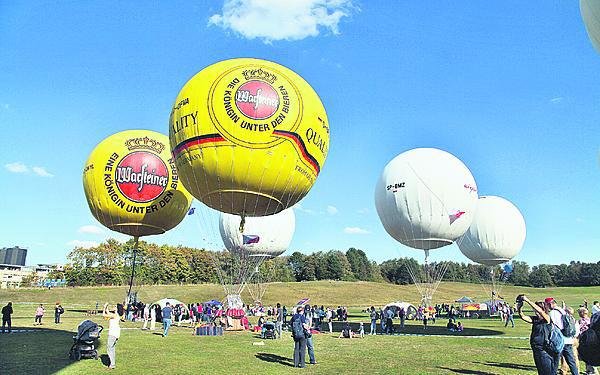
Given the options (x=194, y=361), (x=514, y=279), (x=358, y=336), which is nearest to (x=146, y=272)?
(x=358, y=336)

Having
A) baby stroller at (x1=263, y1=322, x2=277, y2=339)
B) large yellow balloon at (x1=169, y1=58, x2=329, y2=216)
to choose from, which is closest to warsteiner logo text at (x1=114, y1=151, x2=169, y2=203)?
large yellow balloon at (x1=169, y1=58, x2=329, y2=216)

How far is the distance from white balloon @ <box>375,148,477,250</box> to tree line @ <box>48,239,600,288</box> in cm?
3804

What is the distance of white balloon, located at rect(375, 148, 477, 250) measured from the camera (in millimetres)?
27547

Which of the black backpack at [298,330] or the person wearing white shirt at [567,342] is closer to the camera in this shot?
the person wearing white shirt at [567,342]

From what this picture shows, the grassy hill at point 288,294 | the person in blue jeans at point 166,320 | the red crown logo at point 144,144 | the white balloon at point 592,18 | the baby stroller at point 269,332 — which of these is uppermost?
the red crown logo at point 144,144

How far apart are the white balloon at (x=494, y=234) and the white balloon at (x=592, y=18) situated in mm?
34690

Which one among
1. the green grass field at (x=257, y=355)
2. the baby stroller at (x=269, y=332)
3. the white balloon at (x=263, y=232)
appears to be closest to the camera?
the green grass field at (x=257, y=355)

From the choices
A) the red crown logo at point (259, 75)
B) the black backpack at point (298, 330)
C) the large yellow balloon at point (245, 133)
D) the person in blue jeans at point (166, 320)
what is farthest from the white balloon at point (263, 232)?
the red crown logo at point (259, 75)

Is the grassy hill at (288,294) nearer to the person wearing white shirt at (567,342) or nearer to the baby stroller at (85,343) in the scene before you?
the baby stroller at (85,343)

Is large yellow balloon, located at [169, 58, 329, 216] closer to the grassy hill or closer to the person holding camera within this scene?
the person holding camera

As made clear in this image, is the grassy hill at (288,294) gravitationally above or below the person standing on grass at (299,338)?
above

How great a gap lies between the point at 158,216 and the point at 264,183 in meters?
8.34

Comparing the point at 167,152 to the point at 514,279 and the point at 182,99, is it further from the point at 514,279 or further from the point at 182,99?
the point at 514,279

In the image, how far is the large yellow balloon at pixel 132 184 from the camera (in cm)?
2006
